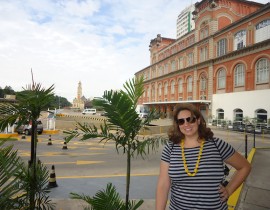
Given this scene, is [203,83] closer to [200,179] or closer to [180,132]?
[180,132]

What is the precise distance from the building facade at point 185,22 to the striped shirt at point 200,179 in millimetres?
142853

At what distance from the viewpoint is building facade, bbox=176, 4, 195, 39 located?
138 m

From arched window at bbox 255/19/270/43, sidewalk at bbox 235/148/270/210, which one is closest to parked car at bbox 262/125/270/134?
arched window at bbox 255/19/270/43

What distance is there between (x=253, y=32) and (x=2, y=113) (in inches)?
1247

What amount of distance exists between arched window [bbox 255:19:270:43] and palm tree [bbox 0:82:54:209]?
96.8ft

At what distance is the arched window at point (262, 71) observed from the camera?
26844 mm

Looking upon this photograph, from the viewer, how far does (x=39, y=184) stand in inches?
136

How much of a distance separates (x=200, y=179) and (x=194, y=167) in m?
0.13

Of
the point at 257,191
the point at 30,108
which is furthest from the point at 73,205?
the point at 257,191

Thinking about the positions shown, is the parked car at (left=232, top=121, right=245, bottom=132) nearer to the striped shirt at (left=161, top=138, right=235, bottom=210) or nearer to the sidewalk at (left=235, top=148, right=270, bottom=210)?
the sidewalk at (left=235, top=148, right=270, bottom=210)

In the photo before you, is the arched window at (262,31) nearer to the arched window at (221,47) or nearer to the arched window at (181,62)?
the arched window at (221,47)

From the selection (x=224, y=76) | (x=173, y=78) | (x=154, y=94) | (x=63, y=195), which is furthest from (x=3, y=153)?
(x=154, y=94)

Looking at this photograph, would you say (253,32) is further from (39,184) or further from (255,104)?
(39,184)

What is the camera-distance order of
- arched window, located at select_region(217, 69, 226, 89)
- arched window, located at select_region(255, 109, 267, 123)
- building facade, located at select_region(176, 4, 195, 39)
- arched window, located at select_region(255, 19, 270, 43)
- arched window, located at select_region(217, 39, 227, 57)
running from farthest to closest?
building facade, located at select_region(176, 4, 195, 39), arched window, located at select_region(217, 39, 227, 57), arched window, located at select_region(217, 69, 226, 89), arched window, located at select_region(255, 19, 270, 43), arched window, located at select_region(255, 109, 267, 123)
